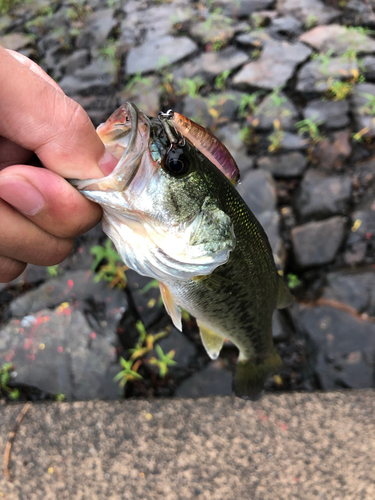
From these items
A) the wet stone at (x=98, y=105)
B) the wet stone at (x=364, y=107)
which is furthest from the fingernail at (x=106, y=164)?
the wet stone at (x=364, y=107)

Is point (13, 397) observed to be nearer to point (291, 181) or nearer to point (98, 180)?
point (98, 180)

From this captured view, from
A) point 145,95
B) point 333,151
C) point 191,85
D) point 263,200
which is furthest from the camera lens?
point 145,95

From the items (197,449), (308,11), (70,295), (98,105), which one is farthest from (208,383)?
(308,11)

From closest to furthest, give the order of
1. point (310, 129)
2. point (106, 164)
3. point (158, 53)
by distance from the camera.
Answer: point (106, 164) → point (310, 129) → point (158, 53)

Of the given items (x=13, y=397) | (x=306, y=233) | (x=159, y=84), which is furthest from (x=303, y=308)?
(x=159, y=84)

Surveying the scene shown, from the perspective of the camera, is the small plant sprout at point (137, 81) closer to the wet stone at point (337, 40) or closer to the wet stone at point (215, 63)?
the wet stone at point (215, 63)

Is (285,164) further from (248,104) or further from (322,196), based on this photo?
(248,104)
